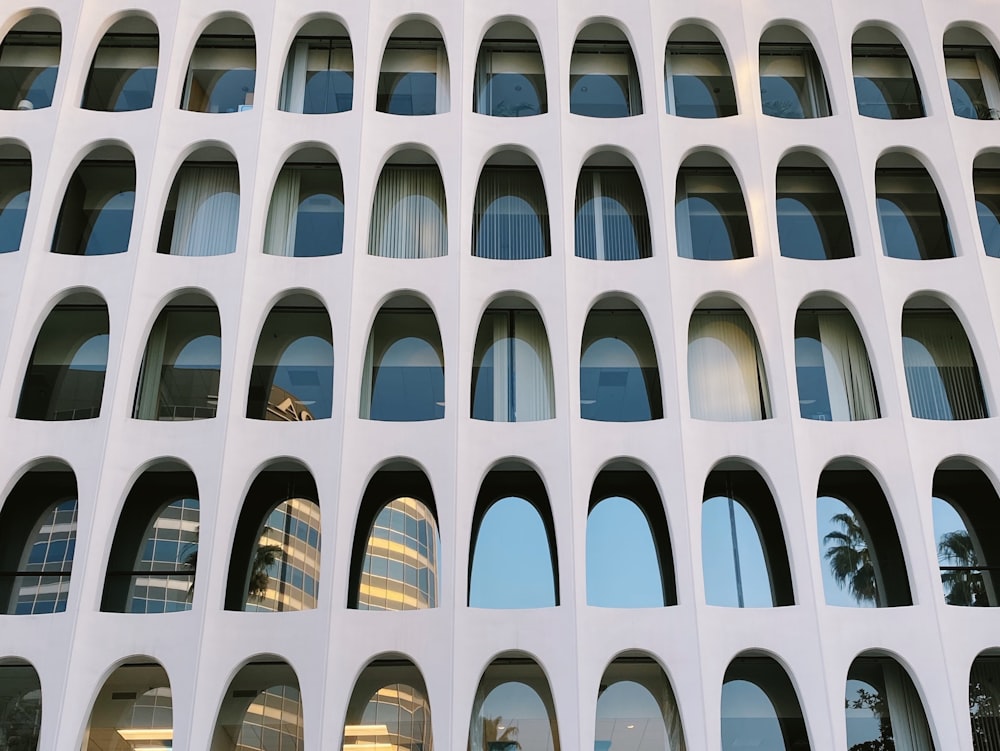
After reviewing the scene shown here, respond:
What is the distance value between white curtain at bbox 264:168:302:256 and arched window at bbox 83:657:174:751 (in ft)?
28.9

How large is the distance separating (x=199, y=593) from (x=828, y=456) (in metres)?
12.1

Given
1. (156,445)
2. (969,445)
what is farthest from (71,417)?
(969,445)

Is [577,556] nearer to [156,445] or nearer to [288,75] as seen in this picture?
[156,445]

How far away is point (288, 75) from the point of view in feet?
75.1

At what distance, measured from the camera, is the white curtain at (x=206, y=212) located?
2134cm

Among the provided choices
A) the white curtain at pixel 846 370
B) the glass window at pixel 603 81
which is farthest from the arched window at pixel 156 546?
the white curtain at pixel 846 370

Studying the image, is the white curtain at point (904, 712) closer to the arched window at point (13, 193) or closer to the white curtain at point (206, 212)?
the white curtain at point (206, 212)

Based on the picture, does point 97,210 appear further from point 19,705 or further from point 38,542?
point 19,705

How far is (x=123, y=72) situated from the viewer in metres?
23.1

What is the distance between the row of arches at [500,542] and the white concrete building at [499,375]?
8cm

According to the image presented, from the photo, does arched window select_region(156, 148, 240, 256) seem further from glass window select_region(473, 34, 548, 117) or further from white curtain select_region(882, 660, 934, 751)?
white curtain select_region(882, 660, 934, 751)

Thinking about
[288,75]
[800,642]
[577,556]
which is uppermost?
[288,75]

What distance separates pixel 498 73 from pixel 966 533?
47.0 feet

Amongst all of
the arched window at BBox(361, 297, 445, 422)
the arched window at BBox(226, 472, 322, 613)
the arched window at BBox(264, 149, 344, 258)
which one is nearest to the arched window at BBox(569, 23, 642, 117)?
the arched window at BBox(264, 149, 344, 258)
